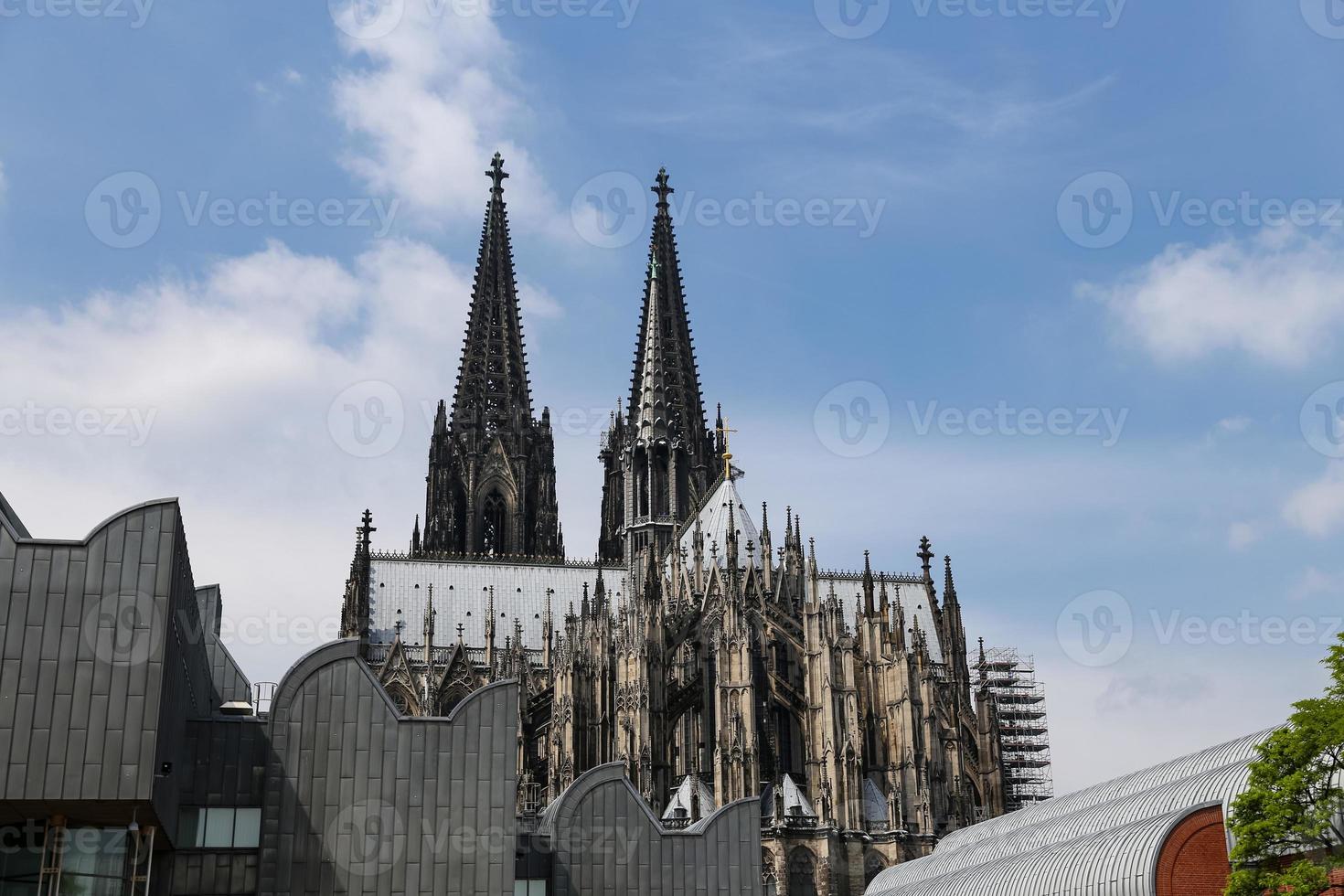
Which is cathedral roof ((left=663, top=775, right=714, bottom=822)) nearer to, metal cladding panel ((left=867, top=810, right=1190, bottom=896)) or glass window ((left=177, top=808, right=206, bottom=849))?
metal cladding panel ((left=867, top=810, right=1190, bottom=896))

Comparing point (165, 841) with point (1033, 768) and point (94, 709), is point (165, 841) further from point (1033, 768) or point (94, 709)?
point (1033, 768)

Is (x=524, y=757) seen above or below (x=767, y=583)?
below

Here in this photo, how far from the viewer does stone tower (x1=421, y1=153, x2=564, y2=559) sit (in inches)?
3553

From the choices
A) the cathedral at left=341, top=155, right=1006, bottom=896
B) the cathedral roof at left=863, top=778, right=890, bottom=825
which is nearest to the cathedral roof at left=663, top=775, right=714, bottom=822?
the cathedral at left=341, top=155, right=1006, bottom=896

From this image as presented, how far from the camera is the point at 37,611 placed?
3114 centimetres

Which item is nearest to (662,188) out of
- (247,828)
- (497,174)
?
(497,174)

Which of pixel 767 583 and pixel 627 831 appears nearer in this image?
pixel 627 831

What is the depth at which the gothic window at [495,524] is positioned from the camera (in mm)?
91125

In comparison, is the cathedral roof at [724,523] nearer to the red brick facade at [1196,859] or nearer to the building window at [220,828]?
the building window at [220,828]

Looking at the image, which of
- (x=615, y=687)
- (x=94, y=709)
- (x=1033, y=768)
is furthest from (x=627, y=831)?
(x=1033, y=768)

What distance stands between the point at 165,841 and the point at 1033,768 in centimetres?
6500

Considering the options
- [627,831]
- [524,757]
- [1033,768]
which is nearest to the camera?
[627,831]

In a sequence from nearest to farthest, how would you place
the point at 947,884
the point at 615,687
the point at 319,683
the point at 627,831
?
the point at 319,683 → the point at 627,831 → the point at 947,884 → the point at 615,687

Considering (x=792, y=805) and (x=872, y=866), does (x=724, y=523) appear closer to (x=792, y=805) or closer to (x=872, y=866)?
A: (x=792, y=805)
